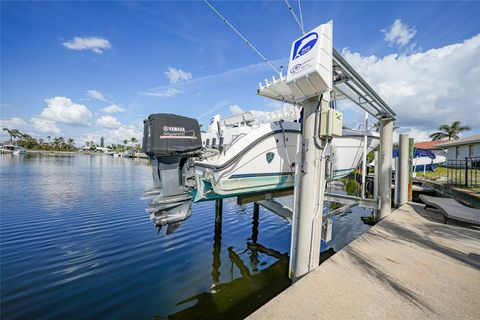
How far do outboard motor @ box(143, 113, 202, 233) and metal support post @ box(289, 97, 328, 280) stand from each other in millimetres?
1689

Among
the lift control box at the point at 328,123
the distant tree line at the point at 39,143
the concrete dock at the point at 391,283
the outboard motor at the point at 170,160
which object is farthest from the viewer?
the distant tree line at the point at 39,143

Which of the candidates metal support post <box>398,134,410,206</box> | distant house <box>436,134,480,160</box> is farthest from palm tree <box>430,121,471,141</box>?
metal support post <box>398,134,410,206</box>

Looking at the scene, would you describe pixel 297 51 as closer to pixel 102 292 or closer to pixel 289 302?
pixel 289 302

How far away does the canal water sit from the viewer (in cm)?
365

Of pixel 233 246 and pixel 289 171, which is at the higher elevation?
pixel 289 171

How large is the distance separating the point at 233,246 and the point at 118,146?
124 metres

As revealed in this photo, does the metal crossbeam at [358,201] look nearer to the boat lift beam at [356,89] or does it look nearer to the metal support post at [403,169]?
the metal support post at [403,169]

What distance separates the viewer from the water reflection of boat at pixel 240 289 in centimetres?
364

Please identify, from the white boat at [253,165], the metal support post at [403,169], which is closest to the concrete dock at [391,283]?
the white boat at [253,165]

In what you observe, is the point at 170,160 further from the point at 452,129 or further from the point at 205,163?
the point at 452,129

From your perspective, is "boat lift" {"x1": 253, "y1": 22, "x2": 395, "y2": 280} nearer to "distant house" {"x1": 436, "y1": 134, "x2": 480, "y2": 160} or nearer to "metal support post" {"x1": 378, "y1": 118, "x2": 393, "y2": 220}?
"metal support post" {"x1": 378, "y1": 118, "x2": 393, "y2": 220}

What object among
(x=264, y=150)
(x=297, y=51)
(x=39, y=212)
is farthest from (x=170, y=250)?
(x=39, y=212)

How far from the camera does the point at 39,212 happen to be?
8.21 metres

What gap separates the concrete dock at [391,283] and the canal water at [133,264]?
1.82 metres
